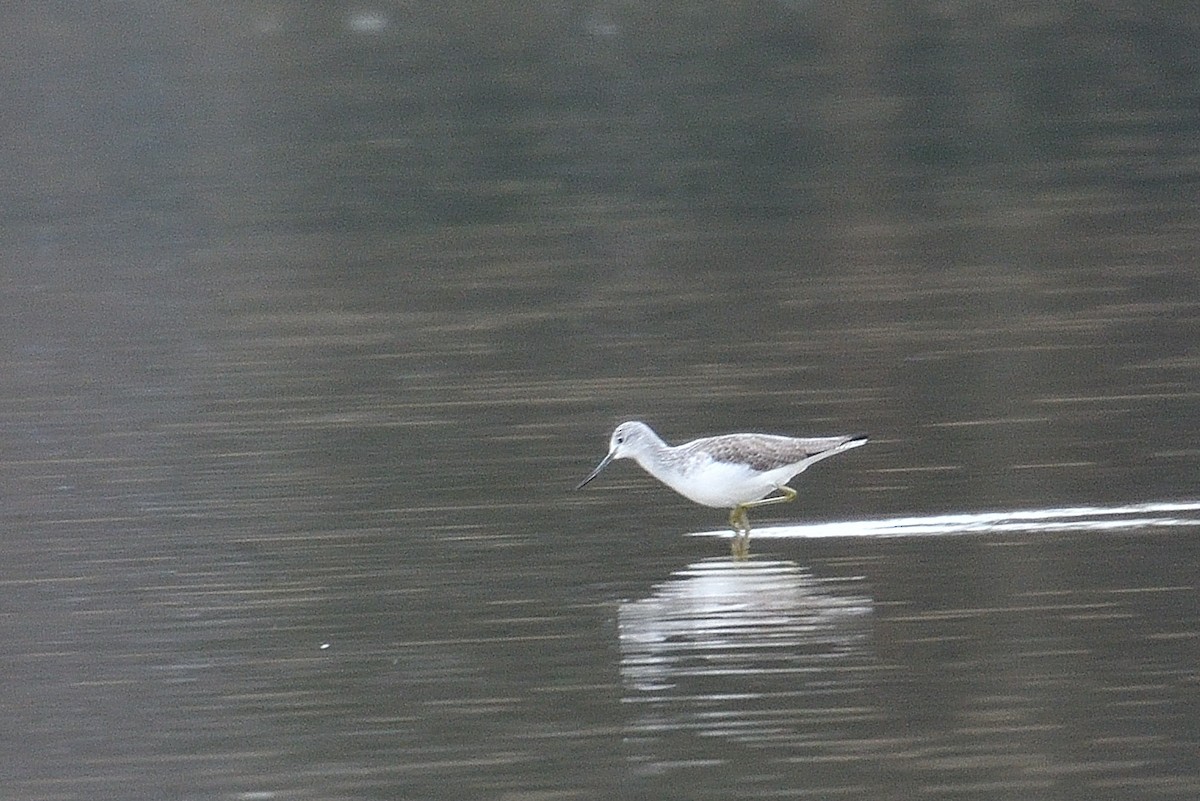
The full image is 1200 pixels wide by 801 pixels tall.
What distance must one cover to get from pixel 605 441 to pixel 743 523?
1758 millimetres

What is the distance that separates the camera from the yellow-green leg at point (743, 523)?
10758 mm

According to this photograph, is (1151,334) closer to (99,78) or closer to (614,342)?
(614,342)

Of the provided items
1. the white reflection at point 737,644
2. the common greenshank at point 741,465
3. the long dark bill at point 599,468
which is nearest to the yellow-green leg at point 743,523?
the common greenshank at point 741,465

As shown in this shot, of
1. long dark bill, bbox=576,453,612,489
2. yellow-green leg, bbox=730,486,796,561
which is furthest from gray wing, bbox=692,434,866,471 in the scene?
long dark bill, bbox=576,453,612,489

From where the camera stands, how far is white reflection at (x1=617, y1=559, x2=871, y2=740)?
8.49m

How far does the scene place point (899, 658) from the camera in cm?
897

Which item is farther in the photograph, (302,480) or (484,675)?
(302,480)

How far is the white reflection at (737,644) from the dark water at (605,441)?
0.08 ft

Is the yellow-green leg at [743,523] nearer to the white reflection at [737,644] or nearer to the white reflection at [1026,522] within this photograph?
the white reflection at [1026,522]

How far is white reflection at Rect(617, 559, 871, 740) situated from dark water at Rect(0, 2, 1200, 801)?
0.08 ft

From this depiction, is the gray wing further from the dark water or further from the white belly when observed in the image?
the dark water

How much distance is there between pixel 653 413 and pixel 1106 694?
5322mm

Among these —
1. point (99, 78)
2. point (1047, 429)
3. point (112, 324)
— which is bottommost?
point (1047, 429)

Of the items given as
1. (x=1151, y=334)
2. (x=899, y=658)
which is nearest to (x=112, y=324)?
(x=1151, y=334)
